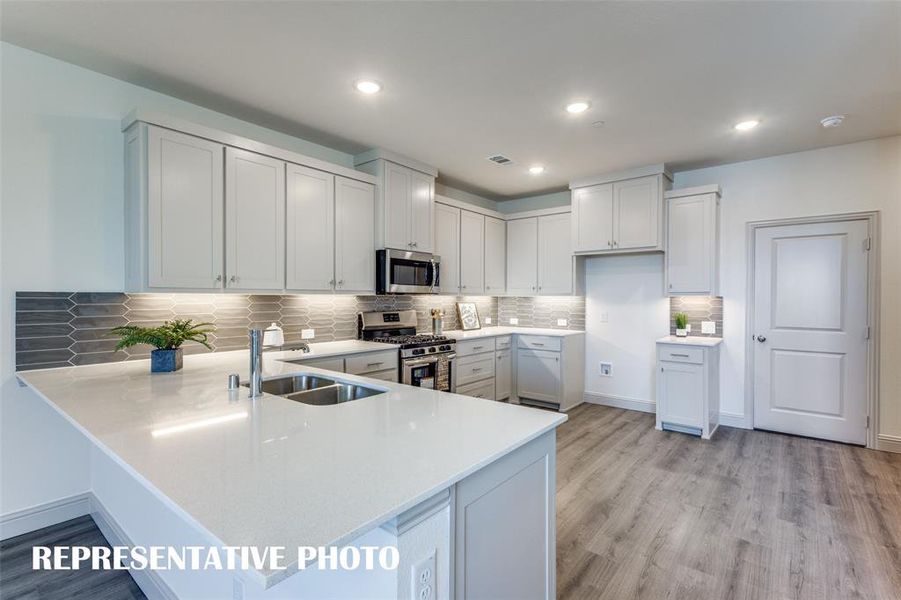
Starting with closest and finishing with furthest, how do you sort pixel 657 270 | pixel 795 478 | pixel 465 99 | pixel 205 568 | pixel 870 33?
pixel 205 568 < pixel 870 33 < pixel 465 99 < pixel 795 478 < pixel 657 270

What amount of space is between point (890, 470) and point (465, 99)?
415 centimetres

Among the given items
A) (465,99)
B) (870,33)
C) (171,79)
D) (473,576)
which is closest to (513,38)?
(465,99)

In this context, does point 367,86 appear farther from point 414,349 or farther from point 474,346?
point 474,346

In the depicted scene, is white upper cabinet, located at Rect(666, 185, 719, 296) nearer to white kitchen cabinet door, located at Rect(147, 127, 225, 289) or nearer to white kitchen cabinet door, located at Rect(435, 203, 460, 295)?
white kitchen cabinet door, located at Rect(435, 203, 460, 295)

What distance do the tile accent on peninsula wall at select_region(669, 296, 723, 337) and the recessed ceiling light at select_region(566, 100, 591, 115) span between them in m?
2.52

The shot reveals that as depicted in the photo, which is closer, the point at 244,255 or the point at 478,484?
the point at 478,484

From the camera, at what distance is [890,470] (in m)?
3.18

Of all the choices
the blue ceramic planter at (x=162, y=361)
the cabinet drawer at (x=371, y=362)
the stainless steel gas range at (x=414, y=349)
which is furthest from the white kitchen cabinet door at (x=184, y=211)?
the stainless steel gas range at (x=414, y=349)

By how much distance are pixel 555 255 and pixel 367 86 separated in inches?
123

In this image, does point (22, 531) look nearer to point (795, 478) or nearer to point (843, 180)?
point (795, 478)

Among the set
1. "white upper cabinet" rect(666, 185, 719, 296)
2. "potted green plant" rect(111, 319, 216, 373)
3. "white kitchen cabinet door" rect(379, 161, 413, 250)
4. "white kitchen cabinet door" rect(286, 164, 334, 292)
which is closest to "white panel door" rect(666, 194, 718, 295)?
"white upper cabinet" rect(666, 185, 719, 296)

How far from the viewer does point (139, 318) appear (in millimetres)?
2684

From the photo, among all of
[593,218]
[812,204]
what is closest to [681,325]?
[593,218]

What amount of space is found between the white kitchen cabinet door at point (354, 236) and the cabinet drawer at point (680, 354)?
9.33 feet
